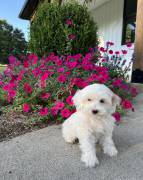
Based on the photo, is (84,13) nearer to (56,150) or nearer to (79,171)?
(56,150)

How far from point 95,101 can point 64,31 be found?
4073 mm

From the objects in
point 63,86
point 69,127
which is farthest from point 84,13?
point 69,127

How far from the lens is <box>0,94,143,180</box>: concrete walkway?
2684 mm

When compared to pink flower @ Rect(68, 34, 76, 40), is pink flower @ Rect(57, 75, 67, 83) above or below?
below

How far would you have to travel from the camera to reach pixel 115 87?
521 cm

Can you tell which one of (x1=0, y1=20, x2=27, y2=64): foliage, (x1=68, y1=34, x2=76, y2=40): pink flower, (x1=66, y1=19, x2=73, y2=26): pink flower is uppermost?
(x1=66, y1=19, x2=73, y2=26): pink flower

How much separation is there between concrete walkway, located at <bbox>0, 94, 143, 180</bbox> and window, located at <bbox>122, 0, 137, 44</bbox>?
588 cm

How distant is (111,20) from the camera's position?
1058cm

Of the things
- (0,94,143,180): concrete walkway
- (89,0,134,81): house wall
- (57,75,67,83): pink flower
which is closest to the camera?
(0,94,143,180): concrete walkway

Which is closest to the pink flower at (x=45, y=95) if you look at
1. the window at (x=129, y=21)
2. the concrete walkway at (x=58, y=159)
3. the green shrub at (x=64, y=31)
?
the concrete walkway at (x=58, y=159)

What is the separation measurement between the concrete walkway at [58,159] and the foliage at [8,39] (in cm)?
3353

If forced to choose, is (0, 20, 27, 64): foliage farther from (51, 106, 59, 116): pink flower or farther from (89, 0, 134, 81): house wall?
(51, 106, 59, 116): pink flower

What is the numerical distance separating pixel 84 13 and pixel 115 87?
2.61 m

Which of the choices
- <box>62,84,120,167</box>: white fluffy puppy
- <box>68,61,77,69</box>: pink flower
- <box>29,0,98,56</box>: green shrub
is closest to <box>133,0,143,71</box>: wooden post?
<box>29,0,98,56</box>: green shrub
